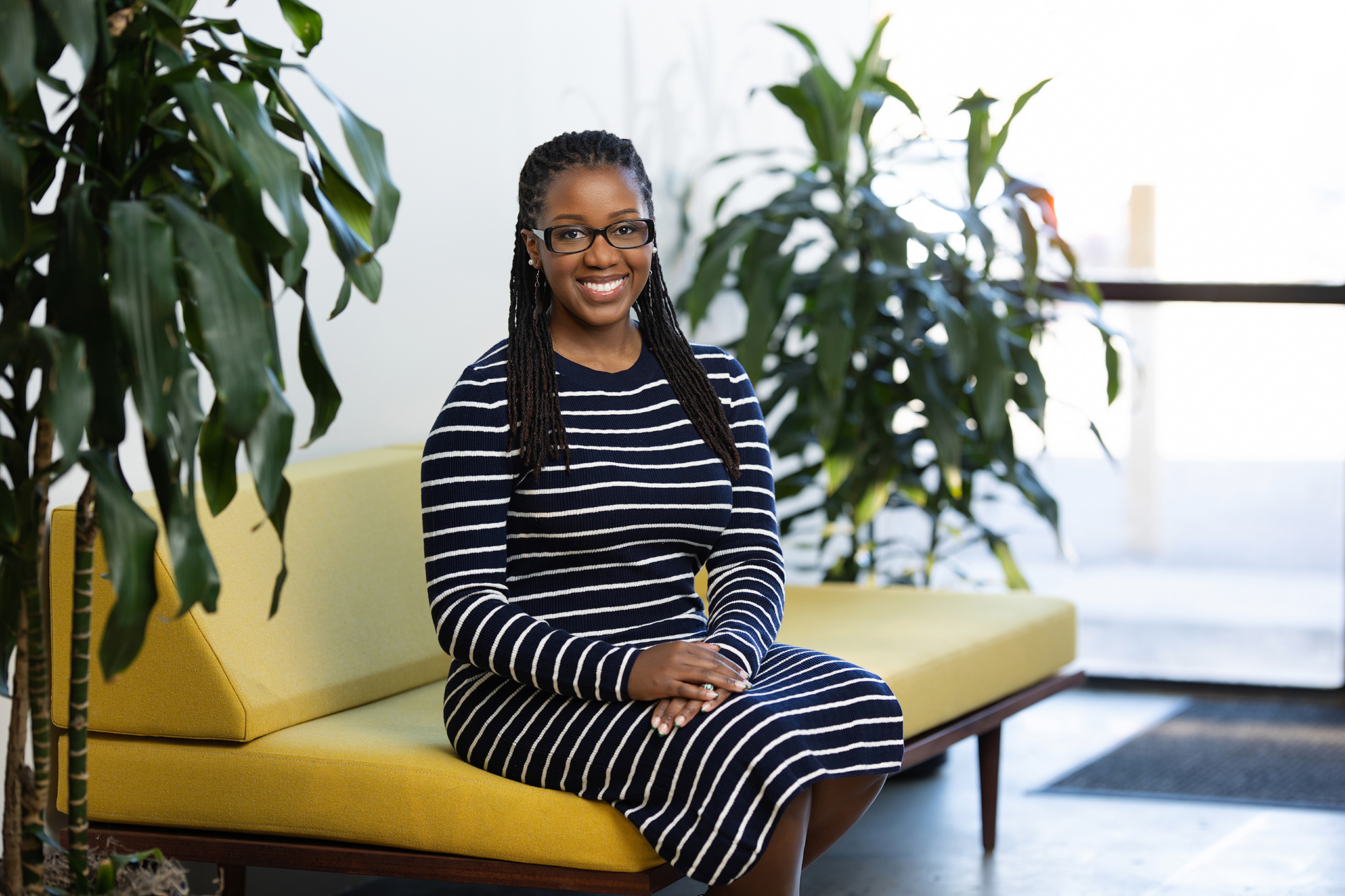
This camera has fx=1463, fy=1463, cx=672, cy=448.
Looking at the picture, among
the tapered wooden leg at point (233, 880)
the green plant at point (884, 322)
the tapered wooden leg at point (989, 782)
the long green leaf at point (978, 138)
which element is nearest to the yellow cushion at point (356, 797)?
the tapered wooden leg at point (233, 880)

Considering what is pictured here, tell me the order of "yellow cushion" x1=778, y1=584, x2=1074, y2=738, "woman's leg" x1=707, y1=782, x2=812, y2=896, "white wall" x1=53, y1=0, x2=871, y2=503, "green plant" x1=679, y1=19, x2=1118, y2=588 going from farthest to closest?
1. "green plant" x1=679, y1=19, x2=1118, y2=588
2. "white wall" x1=53, y1=0, x2=871, y2=503
3. "yellow cushion" x1=778, y1=584, x2=1074, y2=738
4. "woman's leg" x1=707, y1=782, x2=812, y2=896

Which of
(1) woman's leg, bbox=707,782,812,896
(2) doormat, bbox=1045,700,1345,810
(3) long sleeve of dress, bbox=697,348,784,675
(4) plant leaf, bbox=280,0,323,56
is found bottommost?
(2) doormat, bbox=1045,700,1345,810

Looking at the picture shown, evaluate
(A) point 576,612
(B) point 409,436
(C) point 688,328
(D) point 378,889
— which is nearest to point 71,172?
(A) point 576,612

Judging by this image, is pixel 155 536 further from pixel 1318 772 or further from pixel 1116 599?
pixel 1116 599

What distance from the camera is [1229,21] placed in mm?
4164

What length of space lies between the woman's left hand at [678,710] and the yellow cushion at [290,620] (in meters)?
0.50

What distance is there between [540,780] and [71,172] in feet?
2.79

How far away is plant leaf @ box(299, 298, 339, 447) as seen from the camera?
1.44 m

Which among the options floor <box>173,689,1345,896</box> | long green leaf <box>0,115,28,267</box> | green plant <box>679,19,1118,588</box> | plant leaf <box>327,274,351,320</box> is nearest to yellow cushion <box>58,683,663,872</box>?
floor <box>173,689,1345,896</box>

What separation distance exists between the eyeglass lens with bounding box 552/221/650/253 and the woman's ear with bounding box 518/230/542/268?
0.04m

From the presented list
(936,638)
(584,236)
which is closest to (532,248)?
(584,236)

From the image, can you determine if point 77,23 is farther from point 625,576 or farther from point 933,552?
point 933,552

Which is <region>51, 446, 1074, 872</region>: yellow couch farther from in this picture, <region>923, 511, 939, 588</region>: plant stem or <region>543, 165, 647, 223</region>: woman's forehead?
<region>923, 511, 939, 588</region>: plant stem

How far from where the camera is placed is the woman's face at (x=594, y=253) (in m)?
1.87
